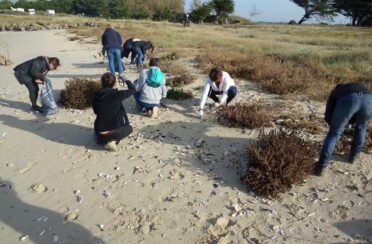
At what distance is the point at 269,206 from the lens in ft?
16.2

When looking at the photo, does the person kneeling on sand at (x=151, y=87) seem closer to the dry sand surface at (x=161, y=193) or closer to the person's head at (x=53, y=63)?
the dry sand surface at (x=161, y=193)

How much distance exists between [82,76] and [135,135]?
6.07 m

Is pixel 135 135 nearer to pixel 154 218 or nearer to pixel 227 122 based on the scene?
pixel 227 122

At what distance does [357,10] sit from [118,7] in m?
51.4

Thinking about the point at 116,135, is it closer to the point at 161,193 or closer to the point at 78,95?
the point at 161,193

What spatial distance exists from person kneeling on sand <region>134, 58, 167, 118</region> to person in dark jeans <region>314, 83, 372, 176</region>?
370 cm

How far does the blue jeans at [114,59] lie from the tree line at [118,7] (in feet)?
205

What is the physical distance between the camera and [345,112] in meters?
5.07

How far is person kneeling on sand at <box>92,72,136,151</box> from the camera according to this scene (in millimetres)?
6219

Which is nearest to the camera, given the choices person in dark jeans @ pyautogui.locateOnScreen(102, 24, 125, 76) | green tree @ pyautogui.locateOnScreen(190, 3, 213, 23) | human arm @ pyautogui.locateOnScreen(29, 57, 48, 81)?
human arm @ pyautogui.locateOnScreen(29, 57, 48, 81)

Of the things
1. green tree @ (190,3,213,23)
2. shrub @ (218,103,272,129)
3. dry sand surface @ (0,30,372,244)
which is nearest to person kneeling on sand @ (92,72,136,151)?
dry sand surface @ (0,30,372,244)

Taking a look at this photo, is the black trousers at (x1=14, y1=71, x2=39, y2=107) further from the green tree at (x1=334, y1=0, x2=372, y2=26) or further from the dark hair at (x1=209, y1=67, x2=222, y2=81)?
the green tree at (x1=334, y1=0, x2=372, y2=26)

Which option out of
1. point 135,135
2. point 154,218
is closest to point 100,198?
point 154,218

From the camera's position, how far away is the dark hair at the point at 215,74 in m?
7.37
